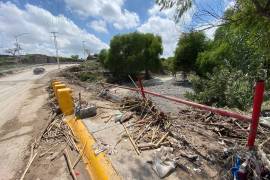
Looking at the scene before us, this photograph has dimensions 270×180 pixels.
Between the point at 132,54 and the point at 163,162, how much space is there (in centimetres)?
Answer: 3983

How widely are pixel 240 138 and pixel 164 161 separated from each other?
180cm

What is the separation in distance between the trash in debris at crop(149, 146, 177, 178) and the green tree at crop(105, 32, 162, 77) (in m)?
38.4

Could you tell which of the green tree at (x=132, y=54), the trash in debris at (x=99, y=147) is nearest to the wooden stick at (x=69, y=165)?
the trash in debris at (x=99, y=147)

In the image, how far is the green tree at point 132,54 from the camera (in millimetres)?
42719

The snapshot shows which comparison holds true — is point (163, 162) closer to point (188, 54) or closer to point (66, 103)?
point (66, 103)

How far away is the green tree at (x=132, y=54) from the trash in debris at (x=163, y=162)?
3837 cm

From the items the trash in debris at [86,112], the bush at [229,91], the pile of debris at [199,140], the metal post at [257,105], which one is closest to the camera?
the metal post at [257,105]

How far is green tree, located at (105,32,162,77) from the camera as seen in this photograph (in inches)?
1682

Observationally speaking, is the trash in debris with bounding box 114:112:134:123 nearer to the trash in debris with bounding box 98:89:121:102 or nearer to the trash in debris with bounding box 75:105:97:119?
the trash in debris with bounding box 75:105:97:119

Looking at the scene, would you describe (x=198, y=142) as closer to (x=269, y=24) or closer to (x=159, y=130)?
(x=159, y=130)

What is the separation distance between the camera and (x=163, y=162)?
388cm

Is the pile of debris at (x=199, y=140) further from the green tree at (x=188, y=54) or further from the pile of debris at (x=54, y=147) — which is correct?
the green tree at (x=188, y=54)

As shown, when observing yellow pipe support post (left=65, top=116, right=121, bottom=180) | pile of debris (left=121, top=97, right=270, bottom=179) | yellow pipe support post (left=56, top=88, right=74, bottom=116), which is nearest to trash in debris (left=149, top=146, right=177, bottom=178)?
pile of debris (left=121, top=97, right=270, bottom=179)

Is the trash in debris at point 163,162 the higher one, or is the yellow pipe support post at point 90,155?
the trash in debris at point 163,162
